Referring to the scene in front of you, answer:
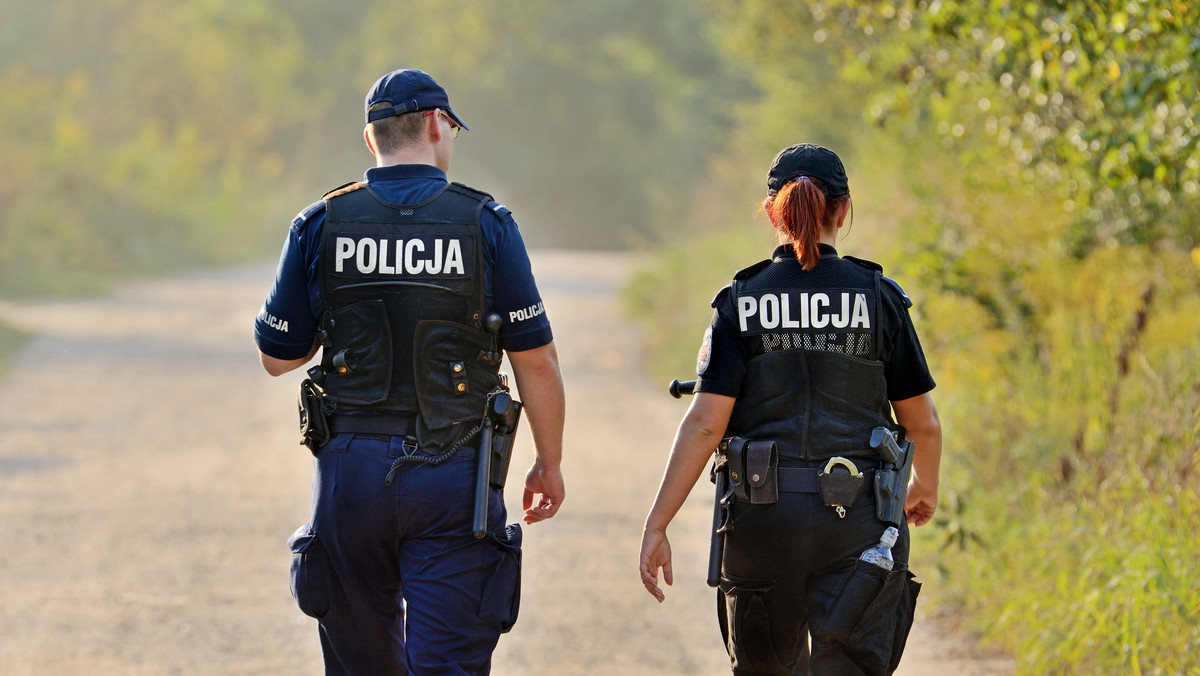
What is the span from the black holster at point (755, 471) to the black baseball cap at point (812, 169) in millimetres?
615

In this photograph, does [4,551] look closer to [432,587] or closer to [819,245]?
[432,587]

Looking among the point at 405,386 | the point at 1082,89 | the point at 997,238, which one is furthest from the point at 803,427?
the point at 997,238

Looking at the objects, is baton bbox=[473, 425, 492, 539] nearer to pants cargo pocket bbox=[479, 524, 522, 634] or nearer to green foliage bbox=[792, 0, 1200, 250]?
pants cargo pocket bbox=[479, 524, 522, 634]

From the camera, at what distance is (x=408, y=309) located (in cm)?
373

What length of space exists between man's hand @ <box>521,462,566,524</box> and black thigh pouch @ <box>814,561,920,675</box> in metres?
0.78

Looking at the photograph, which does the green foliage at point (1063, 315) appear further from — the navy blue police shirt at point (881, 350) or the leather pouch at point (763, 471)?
the leather pouch at point (763, 471)

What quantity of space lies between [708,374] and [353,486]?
895mm

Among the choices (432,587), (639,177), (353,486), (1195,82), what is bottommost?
(432,587)

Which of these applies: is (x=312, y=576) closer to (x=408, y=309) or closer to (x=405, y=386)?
(x=405, y=386)

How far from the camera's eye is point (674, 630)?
6398 mm

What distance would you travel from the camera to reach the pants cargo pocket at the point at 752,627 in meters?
3.64

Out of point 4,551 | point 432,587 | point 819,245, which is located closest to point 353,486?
point 432,587

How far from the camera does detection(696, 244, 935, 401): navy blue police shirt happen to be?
144 inches

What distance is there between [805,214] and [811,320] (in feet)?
0.83
